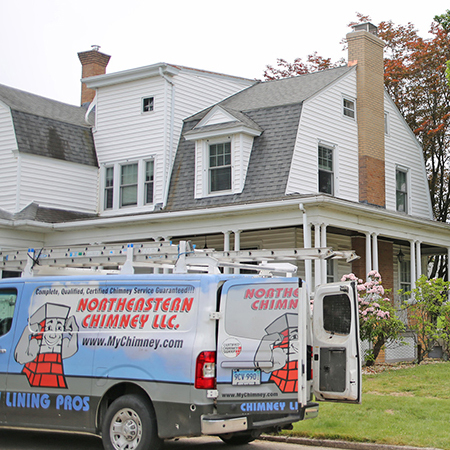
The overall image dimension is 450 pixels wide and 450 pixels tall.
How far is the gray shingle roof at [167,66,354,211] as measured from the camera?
59.1 ft

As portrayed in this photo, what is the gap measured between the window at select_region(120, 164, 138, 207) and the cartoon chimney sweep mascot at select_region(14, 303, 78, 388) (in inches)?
495

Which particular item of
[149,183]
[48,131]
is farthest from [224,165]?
[48,131]

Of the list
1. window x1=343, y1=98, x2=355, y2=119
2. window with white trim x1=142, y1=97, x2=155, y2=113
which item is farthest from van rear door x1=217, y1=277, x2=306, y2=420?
window with white trim x1=142, y1=97, x2=155, y2=113

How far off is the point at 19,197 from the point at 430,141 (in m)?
16.1

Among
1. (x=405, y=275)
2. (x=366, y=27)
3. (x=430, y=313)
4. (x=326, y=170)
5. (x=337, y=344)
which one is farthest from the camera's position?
(x=405, y=275)

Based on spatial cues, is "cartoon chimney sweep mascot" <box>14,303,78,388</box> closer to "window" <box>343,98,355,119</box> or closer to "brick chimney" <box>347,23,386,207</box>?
"brick chimney" <box>347,23,386,207</box>

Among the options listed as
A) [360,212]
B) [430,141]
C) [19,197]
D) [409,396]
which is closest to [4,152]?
[19,197]

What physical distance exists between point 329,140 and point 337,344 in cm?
1170

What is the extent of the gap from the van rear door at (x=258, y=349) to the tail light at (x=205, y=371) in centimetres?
7

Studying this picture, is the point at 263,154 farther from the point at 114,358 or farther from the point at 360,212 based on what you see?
the point at 114,358

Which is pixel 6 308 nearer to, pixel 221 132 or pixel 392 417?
pixel 392 417

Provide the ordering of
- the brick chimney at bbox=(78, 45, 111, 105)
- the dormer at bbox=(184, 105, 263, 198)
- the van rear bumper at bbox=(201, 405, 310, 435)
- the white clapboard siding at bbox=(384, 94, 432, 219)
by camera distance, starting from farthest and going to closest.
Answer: the brick chimney at bbox=(78, 45, 111, 105) → the white clapboard siding at bbox=(384, 94, 432, 219) → the dormer at bbox=(184, 105, 263, 198) → the van rear bumper at bbox=(201, 405, 310, 435)

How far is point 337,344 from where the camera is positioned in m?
8.51

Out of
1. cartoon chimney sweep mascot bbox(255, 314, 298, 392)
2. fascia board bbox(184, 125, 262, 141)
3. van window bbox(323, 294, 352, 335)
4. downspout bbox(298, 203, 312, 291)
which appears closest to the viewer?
cartoon chimney sweep mascot bbox(255, 314, 298, 392)
